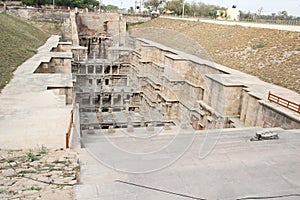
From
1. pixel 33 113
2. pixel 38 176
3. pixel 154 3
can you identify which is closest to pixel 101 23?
pixel 154 3

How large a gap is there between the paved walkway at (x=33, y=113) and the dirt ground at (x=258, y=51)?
30.0 ft

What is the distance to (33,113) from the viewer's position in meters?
8.09

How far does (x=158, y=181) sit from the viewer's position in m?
4.96

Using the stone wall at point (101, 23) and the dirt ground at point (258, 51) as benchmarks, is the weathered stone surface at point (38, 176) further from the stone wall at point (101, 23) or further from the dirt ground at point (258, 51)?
the stone wall at point (101, 23)

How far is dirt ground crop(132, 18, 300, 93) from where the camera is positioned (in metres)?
13.6

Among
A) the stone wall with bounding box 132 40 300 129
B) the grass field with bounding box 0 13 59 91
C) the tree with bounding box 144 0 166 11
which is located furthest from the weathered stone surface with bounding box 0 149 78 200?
the tree with bounding box 144 0 166 11

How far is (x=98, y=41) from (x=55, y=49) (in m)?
13.5

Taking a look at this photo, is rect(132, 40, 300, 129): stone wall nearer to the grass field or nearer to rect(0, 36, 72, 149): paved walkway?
rect(0, 36, 72, 149): paved walkway

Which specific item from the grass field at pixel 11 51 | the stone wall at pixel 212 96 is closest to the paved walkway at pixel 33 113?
the grass field at pixel 11 51

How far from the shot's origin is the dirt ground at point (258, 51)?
13.6 metres

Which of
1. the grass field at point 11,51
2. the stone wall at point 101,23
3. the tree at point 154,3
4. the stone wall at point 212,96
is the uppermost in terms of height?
the tree at point 154,3

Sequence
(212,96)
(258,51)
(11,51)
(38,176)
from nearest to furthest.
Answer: (38,176) < (212,96) < (11,51) < (258,51)

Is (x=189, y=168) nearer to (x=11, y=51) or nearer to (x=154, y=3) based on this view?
(x=11, y=51)

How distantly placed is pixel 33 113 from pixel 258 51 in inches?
521
